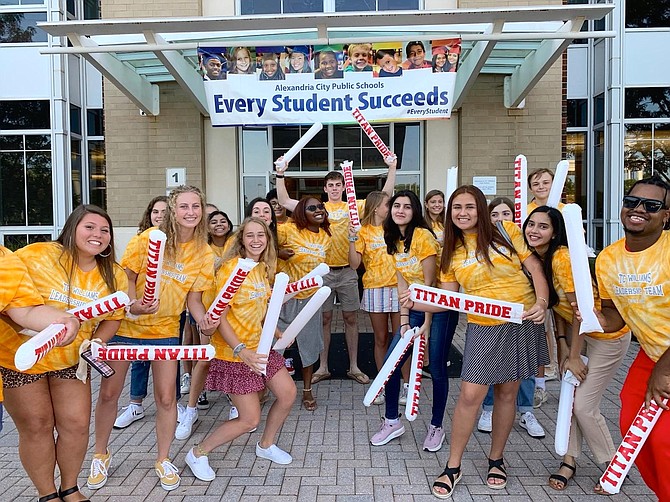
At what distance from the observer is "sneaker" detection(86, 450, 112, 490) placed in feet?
11.5

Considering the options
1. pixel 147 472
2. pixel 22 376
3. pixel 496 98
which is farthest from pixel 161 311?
pixel 496 98

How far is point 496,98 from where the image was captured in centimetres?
887

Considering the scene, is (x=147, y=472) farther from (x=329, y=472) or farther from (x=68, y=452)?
(x=329, y=472)

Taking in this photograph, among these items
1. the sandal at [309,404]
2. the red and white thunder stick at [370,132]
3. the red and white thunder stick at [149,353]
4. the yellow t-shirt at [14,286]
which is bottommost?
the sandal at [309,404]

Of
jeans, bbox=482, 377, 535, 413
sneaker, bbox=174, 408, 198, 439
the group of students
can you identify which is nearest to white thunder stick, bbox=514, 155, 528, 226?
the group of students

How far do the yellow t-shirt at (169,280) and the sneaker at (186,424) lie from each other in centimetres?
120

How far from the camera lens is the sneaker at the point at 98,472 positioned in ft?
11.5

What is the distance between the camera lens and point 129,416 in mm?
4656

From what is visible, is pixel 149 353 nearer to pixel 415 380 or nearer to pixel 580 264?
pixel 415 380

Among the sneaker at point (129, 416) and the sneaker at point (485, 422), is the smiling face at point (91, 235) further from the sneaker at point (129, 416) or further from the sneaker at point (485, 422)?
the sneaker at point (485, 422)

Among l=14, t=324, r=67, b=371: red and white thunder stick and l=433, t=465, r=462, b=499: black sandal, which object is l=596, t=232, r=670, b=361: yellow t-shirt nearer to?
l=433, t=465, r=462, b=499: black sandal

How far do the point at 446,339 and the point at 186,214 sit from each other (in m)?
2.13

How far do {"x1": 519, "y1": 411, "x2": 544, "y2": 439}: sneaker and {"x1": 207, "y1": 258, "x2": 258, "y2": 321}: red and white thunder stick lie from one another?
2797 millimetres

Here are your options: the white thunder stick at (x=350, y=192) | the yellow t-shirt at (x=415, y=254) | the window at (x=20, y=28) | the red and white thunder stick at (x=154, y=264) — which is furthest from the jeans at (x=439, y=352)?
the window at (x=20, y=28)
